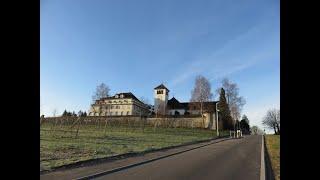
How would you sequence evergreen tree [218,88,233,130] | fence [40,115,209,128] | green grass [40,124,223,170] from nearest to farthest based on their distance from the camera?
green grass [40,124,223,170] < fence [40,115,209,128] < evergreen tree [218,88,233,130]

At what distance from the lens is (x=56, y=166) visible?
1439cm

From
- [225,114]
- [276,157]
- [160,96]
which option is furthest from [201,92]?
[276,157]

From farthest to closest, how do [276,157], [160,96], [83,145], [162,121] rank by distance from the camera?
[160,96] < [162,121] < [83,145] < [276,157]

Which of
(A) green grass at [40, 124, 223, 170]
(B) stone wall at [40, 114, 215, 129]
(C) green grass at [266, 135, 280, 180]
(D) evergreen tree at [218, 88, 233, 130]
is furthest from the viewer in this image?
(D) evergreen tree at [218, 88, 233, 130]

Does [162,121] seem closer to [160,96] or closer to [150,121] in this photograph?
[150,121]

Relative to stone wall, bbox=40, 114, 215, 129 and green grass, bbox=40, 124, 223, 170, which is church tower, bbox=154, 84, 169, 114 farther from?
green grass, bbox=40, 124, 223, 170

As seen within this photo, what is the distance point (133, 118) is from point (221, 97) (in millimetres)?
27986

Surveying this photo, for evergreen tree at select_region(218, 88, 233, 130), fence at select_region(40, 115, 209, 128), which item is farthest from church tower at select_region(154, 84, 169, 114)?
fence at select_region(40, 115, 209, 128)

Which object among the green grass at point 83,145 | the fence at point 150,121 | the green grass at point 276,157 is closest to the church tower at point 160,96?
the fence at point 150,121

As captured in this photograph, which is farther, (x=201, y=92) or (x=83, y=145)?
(x=201, y=92)

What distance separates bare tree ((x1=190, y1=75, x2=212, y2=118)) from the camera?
261 feet

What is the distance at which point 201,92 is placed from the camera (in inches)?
Answer: 3169
